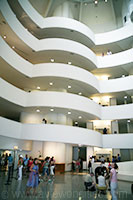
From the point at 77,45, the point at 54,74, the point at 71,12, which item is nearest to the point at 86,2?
the point at 71,12

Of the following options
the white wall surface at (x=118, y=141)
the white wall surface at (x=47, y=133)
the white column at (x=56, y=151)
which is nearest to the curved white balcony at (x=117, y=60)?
the white wall surface at (x=118, y=141)

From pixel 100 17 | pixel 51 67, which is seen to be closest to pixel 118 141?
pixel 51 67

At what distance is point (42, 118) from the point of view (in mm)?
20250

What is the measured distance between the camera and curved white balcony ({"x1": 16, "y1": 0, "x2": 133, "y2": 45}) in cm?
2031

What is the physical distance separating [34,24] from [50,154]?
50.3 feet

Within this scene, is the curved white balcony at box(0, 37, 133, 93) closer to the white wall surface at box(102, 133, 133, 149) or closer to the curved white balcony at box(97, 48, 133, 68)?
the curved white balcony at box(97, 48, 133, 68)

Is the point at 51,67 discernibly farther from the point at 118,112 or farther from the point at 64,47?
the point at 118,112

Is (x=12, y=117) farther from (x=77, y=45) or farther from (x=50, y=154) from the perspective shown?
(x=77, y=45)

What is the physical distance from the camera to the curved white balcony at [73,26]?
20.3m

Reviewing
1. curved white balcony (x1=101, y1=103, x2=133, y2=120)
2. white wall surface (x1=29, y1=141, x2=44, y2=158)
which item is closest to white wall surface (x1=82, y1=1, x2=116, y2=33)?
curved white balcony (x1=101, y1=103, x2=133, y2=120)

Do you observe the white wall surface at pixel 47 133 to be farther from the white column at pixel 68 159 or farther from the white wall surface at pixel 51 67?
the white wall surface at pixel 51 67

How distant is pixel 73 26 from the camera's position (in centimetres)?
2209

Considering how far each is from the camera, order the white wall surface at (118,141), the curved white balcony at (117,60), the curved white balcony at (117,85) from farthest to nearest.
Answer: the curved white balcony at (117,60) → the curved white balcony at (117,85) → the white wall surface at (118,141)

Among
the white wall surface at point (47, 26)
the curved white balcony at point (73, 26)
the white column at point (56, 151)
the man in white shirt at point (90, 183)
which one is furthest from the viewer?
the curved white balcony at point (73, 26)
